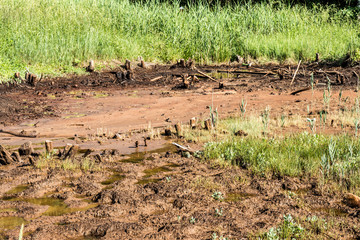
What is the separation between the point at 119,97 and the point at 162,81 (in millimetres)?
2034

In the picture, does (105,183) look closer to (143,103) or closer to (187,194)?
(187,194)

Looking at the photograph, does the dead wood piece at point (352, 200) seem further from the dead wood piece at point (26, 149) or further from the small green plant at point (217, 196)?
the dead wood piece at point (26, 149)

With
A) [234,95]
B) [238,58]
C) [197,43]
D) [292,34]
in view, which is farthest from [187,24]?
[234,95]

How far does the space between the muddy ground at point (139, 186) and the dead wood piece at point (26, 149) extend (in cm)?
35

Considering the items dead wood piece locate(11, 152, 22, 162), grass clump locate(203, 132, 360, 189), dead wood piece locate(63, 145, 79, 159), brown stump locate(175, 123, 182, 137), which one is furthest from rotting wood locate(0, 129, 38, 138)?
grass clump locate(203, 132, 360, 189)

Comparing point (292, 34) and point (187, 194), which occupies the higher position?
point (292, 34)

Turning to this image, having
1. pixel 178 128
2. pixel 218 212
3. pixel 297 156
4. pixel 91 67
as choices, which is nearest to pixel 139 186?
pixel 218 212

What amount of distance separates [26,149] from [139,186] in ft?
6.67

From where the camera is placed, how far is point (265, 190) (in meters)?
4.55

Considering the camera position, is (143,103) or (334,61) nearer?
(143,103)

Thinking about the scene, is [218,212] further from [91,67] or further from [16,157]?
[91,67]

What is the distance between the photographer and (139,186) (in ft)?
15.4

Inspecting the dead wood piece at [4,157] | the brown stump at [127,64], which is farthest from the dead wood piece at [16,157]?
the brown stump at [127,64]

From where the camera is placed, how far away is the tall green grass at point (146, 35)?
13.1 meters
